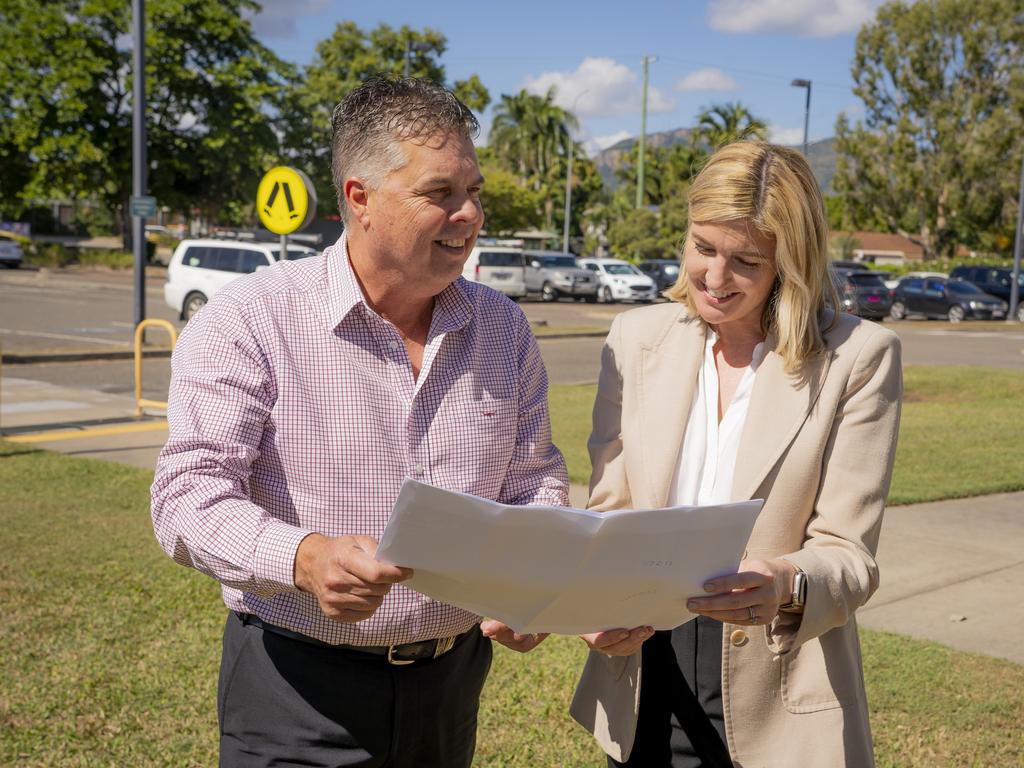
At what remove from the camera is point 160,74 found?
43.2 metres

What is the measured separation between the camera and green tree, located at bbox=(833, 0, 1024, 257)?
175 ft

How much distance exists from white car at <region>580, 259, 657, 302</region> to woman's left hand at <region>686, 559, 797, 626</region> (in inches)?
1390

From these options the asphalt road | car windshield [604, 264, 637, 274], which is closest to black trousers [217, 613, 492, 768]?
the asphalt road

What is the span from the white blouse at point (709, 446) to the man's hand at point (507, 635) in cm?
42

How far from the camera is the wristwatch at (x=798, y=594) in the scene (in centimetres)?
213

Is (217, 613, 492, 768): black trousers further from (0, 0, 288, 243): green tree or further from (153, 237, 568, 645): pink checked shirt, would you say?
(0, 0, 288, 243): green tree

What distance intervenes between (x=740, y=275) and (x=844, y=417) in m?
0.37

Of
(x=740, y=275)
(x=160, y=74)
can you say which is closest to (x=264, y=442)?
(x=740, y=275)

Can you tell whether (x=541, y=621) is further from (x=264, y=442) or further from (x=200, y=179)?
(x=200, y=179)

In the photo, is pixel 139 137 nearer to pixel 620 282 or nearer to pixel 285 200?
pixel 285 200

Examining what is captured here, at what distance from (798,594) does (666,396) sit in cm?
56

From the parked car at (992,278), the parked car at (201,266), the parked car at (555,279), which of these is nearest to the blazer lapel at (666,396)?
the parked car at (201,266)

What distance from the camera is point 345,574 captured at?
1.85 m

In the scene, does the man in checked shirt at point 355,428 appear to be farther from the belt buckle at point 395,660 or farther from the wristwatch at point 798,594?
the wristwatch at point 798,594
